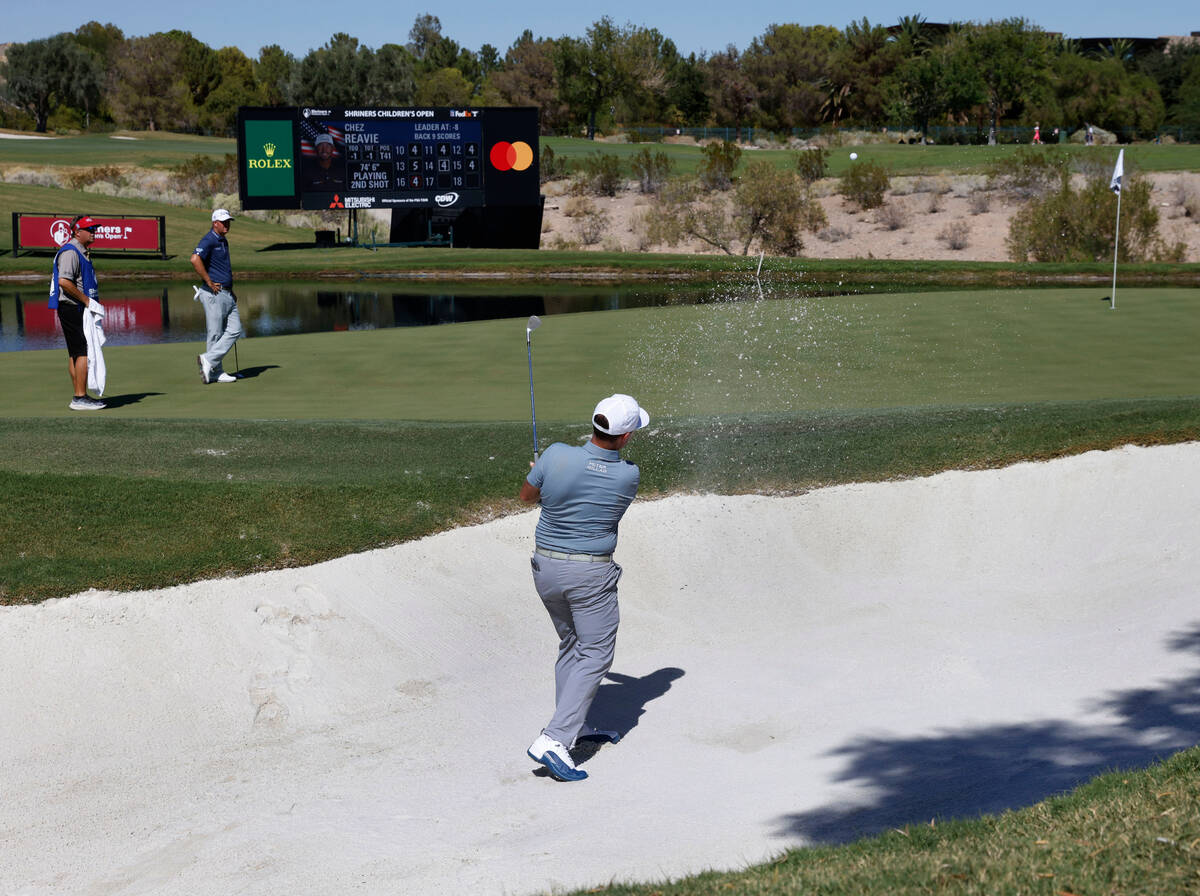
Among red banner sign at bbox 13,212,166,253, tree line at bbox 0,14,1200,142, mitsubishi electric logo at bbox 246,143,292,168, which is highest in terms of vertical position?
tree line at bbox 0,14,1200,142

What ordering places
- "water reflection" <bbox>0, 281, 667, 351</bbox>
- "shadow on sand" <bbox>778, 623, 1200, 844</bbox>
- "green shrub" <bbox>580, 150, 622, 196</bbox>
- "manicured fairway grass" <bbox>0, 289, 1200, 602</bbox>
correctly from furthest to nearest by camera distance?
"green shrub" <bbox>580, 150, 622, 196</bbox> < "water reflection" <bbox>0, 281, 667, 351</bbox> < "manicured fairway grass" <bbox>0, 289, 1200, 602</bbox> < "shadow on sand" <bbox>778, 623, 1200, 844</bbox>

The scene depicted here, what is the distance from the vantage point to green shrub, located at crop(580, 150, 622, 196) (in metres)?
59.1

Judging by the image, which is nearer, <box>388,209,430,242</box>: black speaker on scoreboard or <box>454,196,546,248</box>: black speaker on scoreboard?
<box>454,196,546,248</box>: black speaker on scoreboard

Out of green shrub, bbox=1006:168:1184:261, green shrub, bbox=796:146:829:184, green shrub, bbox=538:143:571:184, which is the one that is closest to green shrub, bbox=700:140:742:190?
green shrub, bbox=796:146:829:184

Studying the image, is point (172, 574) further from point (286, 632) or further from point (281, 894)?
point (281, 894)

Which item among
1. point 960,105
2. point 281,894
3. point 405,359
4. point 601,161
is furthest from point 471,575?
point 960,105

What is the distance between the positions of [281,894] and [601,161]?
5921 centimetres

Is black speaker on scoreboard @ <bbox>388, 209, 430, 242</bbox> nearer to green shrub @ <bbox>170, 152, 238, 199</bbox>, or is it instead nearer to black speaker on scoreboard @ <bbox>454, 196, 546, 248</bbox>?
black speaker on scoreboard @ <bbox>454, 196, 546, 248</bbox>

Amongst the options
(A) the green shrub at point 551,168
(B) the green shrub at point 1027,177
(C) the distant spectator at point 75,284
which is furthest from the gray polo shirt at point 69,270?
(A) the green shrub at point 551,168

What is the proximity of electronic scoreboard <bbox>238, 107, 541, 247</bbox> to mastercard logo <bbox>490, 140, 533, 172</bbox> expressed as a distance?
3 centimetres

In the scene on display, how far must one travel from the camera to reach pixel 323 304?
1235 inches

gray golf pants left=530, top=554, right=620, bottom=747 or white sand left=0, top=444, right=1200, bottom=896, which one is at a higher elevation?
gray golf pants left=530, top=554, right=620, bottom=747

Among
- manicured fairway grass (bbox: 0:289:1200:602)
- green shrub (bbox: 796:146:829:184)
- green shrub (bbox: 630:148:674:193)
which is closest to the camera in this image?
manicured fairway grass (bbox: 0:289:1200:602)

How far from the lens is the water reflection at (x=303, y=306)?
25578 millimetres
